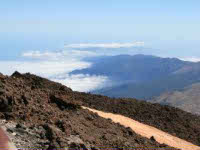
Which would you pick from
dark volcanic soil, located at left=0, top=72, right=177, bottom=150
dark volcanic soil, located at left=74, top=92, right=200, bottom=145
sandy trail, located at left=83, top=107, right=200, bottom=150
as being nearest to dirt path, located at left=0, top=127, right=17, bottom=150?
dark volcanic soil, located at left=0, top=72, right=177, bottom=150

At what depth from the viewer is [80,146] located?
1262cm

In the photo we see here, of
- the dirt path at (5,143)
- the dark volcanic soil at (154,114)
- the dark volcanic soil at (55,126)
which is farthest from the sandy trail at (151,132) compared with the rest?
the dirt path at (5,143)

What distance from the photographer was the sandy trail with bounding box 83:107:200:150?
22.9 meters

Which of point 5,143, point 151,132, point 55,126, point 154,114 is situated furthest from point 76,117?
point 154,114

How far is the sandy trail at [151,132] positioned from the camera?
903 inches

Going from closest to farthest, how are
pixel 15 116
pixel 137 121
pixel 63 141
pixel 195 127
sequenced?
1. pixel 63 141
2. pixel 15 116
3. pixel 137 121
4. pixel 195 127

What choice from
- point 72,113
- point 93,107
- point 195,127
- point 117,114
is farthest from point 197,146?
point 72,113

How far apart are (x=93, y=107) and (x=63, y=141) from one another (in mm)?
14441

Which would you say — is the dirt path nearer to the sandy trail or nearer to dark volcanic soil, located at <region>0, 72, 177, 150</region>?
dark volcanic soil, located at <region>0, 72, 177, 150</region>

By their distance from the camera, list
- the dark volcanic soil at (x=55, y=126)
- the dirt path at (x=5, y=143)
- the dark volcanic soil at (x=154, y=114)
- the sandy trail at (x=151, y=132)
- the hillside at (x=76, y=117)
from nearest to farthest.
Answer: the dirt path at (x=5, y=143) < the dark volcanic soil at (x=55, y=126) < the hillside at (x=76, y=117) < the sandy trail at (x=151, y=132) < the dark volcanic soil at (x=154, y=114)

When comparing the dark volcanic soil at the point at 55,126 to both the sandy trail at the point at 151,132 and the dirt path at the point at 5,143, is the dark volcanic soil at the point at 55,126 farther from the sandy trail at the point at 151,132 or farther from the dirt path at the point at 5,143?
the sandy trail at the point at 151,132

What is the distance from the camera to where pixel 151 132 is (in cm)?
2395

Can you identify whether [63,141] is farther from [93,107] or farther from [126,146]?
[93,107]

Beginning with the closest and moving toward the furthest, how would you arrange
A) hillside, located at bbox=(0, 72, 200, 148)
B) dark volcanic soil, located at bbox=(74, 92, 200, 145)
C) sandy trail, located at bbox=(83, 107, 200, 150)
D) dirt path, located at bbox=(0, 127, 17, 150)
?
dirt path, located at bbox=(0, 127, 17, 150), hillside, located at bbox=(0, 72, 200, 148), sandy trail, located at bbox=(83, 107, 200, 150), dark volcanic soil, located at bbox=(74, 92, 200, 145)
